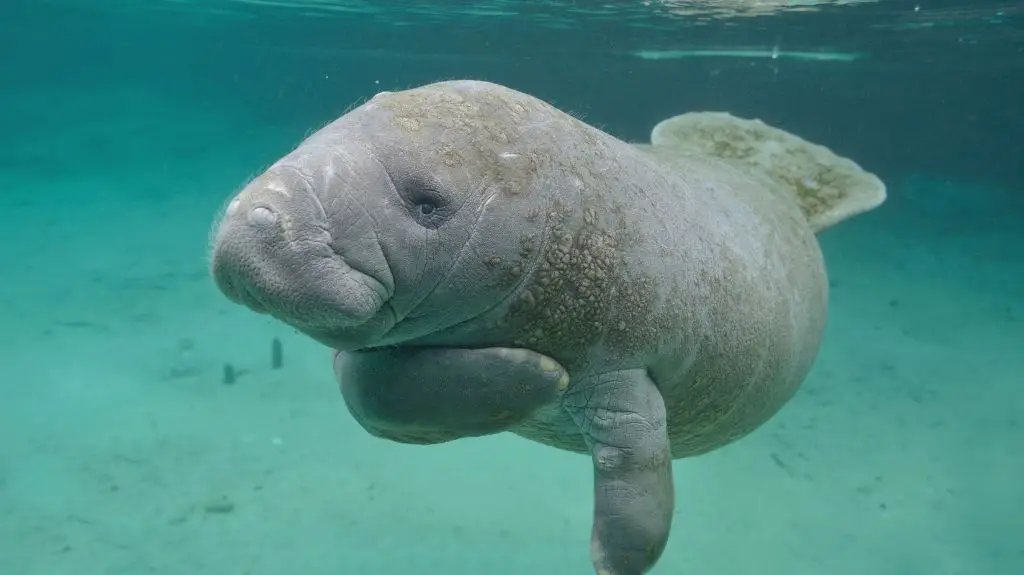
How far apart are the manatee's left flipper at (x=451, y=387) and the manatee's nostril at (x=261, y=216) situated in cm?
75

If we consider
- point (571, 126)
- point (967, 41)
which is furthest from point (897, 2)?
point (571, 126)

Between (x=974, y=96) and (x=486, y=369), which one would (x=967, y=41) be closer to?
(x=974, y=96)

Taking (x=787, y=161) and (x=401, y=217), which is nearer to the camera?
(x=401, y=217)

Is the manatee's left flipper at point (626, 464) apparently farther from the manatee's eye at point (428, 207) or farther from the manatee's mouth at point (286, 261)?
the manatee's mouth at point (286, 261)

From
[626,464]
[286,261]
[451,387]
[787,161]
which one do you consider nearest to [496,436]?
[787,161]

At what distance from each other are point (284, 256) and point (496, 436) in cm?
803

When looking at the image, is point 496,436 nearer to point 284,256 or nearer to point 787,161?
point 787,161

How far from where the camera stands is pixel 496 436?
31.8 feet

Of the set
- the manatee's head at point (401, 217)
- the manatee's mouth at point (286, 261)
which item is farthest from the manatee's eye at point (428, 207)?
the manatee's mouth at point (286, 261)

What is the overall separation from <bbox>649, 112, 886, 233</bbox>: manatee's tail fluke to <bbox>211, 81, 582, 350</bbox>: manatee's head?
2819mm

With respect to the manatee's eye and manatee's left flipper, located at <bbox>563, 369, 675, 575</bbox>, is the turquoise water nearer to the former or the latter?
the manatee's eye

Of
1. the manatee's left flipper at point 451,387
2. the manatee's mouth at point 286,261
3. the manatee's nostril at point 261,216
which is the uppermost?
the manatee's nostril at point 261,216

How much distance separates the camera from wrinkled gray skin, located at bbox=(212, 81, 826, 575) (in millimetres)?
1988

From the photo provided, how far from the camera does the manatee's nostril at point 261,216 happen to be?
6.14 ft
